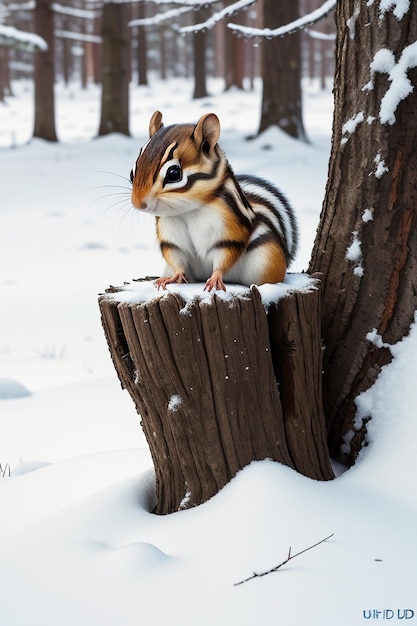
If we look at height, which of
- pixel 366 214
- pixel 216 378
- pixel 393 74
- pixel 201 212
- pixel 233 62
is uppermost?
pixel 393 74

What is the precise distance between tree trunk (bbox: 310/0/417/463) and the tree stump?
0.83ft

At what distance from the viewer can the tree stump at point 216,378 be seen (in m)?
2.55

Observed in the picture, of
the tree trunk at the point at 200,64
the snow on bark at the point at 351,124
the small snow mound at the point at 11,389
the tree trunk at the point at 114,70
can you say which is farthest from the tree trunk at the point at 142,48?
the snow on bark at the point at 351,124

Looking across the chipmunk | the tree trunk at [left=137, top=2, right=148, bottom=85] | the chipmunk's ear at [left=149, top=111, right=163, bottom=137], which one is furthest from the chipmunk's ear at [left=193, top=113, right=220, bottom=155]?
the tree trunk at [left=137, top=2, right=148, bottom=85]

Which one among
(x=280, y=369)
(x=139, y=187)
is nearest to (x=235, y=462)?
(x=280, y=369)

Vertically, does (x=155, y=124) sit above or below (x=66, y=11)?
below

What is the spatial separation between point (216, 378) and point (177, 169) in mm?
715

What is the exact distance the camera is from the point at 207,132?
2613 millimetres

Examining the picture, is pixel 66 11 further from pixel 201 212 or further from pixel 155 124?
pixel 201 212

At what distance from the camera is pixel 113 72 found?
48.6 ft

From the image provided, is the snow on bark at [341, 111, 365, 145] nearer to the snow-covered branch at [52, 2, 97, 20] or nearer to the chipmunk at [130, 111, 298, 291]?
the chipmunk at [130, 111, 298, 291]

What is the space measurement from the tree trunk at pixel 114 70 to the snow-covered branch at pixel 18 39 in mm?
1544

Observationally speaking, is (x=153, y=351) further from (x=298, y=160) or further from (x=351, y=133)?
(x=298, y=160)

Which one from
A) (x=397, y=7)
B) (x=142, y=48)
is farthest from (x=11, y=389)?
(x=142, y=48)
